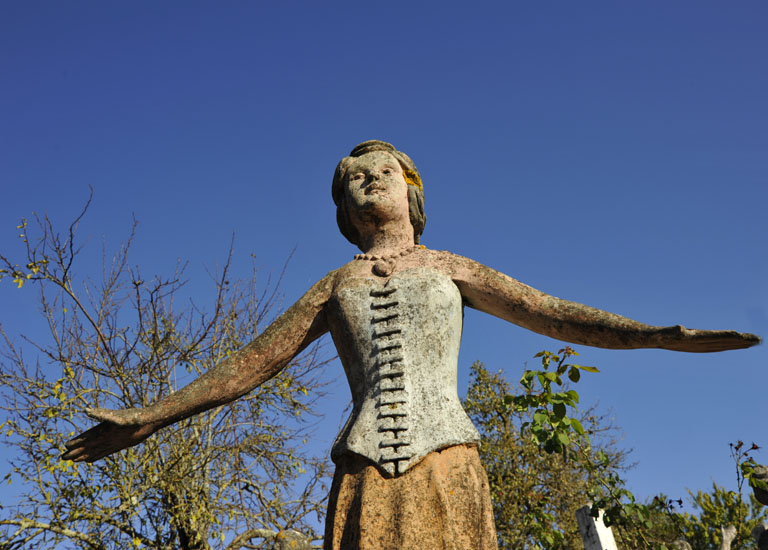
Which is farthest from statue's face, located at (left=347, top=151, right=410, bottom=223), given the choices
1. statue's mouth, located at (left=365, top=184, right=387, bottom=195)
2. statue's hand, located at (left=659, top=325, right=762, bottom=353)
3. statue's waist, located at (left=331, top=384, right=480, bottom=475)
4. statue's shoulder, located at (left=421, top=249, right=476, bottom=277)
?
statue's hand, located at (left=659, top=325, right=762, bottom=353)

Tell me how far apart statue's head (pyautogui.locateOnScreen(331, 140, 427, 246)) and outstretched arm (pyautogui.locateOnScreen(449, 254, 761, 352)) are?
0.51 meters

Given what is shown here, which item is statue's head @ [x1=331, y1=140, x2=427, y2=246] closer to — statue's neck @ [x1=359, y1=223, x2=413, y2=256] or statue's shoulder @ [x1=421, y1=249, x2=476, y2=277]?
statue's neck @ [x1=359, y1=223, x2=413, y2=256]

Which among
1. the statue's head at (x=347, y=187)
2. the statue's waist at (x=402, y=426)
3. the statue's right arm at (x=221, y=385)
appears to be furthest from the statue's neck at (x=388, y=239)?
the statue's waist at (x=402, y=426)

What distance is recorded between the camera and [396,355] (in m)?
3.68

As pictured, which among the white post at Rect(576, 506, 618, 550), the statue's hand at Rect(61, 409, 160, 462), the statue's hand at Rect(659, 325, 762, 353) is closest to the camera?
the statue's hand at Rect(659, 325, 762, 353)

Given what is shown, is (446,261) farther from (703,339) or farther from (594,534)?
(594,534)

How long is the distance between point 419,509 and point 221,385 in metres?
1.34

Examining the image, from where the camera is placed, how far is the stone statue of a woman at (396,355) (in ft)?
10.9

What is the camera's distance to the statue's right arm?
3920mm

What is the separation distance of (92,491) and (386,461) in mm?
8552

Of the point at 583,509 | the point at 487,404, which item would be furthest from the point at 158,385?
the point at 487,404

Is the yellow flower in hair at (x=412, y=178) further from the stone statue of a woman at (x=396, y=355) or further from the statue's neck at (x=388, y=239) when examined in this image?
the statue's neck at (x=388, y=239)

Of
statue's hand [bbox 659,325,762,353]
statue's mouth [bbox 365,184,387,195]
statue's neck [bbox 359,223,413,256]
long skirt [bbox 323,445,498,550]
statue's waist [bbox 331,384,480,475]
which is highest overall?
statue's mouth [bbox 365,184,387,195]

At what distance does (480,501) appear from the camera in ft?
11.1
